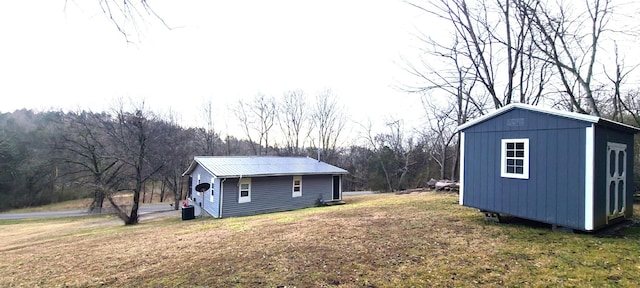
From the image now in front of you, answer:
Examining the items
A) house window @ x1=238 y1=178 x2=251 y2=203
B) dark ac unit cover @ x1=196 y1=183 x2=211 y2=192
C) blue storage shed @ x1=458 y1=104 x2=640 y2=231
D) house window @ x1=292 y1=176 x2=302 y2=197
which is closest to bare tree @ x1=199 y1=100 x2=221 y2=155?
dark ac unit cover @ x1=196 y1=183 x2=211 y2=192

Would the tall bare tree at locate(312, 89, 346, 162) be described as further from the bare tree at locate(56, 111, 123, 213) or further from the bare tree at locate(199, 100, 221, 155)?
the bare tree at locate(56, 111, 123, 213)

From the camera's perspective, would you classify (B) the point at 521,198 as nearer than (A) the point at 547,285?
No

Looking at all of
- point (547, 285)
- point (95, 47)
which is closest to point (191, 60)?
point (95, 47)

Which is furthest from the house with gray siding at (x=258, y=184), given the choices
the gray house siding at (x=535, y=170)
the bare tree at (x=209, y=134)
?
the gray house siding at (x=535, y=170)

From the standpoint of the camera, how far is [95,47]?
2.85m

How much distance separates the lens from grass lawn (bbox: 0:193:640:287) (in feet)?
12.9

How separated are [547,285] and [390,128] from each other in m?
29.2

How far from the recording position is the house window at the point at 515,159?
6.22 metres

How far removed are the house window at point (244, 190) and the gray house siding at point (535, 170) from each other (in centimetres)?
1130

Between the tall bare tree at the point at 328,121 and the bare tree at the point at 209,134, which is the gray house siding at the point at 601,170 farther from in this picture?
the bare tree at the point at 209,134

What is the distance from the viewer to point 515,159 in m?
6.43

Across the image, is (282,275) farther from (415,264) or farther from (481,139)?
(481,139)

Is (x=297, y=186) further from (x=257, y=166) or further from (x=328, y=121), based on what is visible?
(x=328, y=121)

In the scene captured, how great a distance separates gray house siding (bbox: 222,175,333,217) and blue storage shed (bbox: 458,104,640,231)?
11339mm
